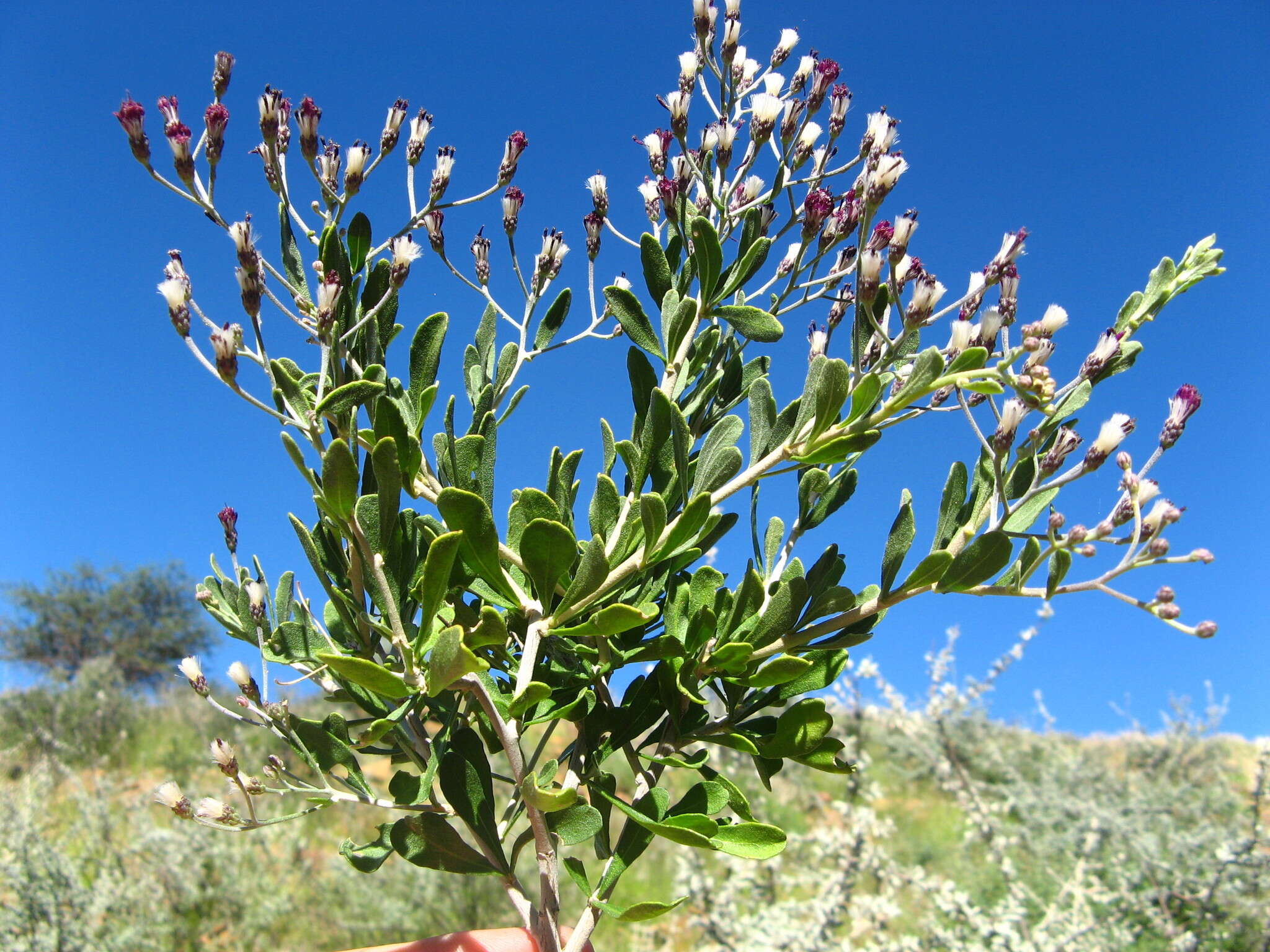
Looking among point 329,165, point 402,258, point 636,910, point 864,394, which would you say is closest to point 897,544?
point 864,394

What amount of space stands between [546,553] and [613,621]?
137 mm

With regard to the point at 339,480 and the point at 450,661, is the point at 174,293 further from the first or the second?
the point at 450,661

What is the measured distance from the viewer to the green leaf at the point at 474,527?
109 centimetres

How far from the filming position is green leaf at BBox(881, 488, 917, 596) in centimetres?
126

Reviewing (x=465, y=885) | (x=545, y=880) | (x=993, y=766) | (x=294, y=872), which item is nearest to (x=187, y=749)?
(x=294, y=872)

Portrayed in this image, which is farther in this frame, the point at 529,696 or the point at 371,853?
the point at 371,853

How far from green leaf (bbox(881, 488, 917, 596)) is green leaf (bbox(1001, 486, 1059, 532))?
140 millimetres

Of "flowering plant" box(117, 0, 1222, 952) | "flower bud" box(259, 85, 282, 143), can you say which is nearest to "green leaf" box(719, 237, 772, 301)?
"flowering plant" box(117, 0, 1222, 952)

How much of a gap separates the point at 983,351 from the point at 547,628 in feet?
2.33

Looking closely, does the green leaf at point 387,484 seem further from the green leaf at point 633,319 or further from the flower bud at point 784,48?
the flower bud at point 784,48

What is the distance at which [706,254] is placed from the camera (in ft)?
4.26

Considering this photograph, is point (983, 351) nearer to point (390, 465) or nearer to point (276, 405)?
point (390, 465)

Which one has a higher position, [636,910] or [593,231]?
[593,231]

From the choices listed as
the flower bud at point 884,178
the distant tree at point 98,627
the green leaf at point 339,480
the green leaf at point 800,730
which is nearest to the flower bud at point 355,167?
the green leaf at point 339,480
